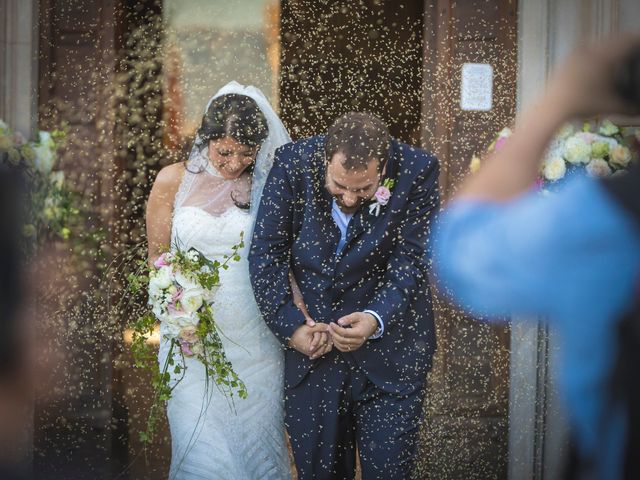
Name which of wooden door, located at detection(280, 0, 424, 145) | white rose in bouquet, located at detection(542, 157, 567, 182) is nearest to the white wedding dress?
white rose in bouquet, located at detection(542, 157, 567, 182)

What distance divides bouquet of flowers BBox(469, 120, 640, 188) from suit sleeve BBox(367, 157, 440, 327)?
603 mm

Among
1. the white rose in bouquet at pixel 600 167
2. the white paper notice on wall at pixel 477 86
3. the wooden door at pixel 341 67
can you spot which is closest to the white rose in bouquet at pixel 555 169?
the white rose in bouquet at pixel 600 167

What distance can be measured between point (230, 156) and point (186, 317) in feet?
2.43

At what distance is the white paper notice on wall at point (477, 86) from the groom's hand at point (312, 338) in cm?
210

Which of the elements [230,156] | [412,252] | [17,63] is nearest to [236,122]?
[230,156]

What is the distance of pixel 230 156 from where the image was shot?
14.8 ft

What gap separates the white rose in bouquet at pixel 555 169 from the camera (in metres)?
4.57

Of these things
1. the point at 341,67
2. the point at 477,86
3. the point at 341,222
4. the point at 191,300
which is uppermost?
the point at 341,67

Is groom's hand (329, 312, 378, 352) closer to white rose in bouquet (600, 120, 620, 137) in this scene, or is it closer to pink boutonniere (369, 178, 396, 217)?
pink boutonniere (369, 178, 396, 217)

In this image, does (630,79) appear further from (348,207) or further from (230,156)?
(230,156)

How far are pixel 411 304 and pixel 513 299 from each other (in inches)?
120

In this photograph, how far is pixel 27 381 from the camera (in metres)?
1.84

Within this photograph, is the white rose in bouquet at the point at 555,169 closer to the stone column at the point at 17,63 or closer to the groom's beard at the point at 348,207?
the groom's beard at the point at 348,207

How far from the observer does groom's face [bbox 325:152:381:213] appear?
3928mm
